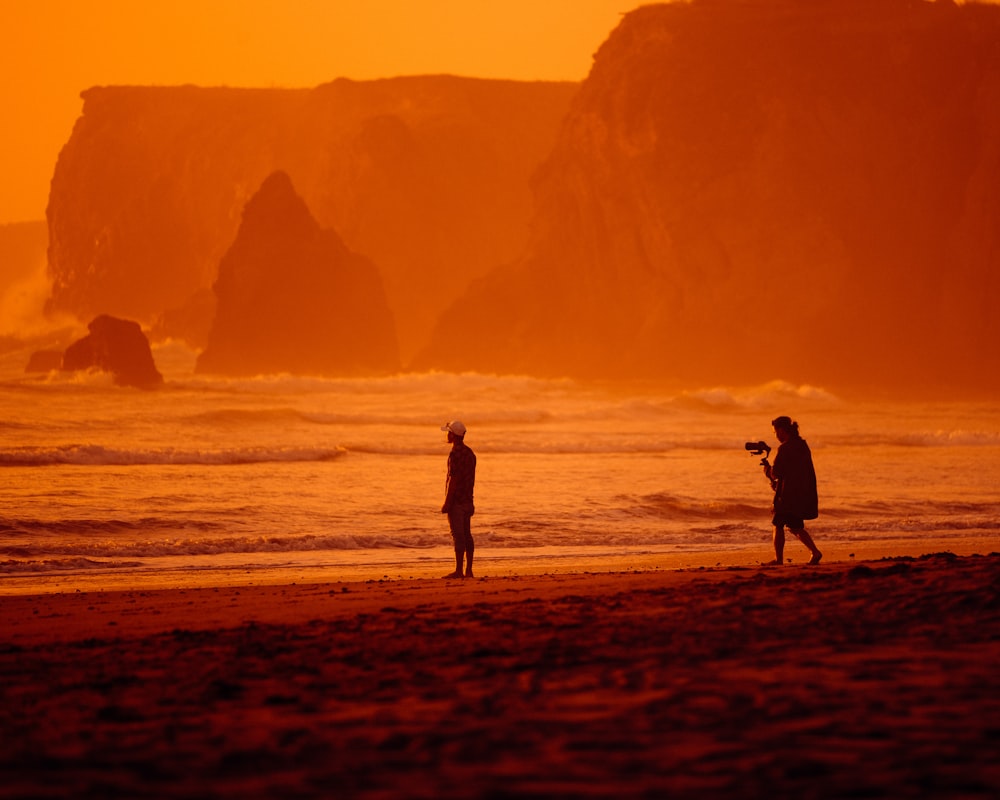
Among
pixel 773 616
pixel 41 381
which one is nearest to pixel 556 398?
pixel 41 381

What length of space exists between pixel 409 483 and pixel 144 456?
7378 millimetres

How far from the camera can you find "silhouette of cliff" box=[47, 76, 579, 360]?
99.2 metres

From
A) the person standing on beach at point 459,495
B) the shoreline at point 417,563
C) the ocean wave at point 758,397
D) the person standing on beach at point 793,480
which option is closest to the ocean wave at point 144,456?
the shoreline at point 417,563

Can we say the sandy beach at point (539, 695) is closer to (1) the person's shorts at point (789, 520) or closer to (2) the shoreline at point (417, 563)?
(1) the person's shorts at point (789, 520)

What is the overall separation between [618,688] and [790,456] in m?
6.21

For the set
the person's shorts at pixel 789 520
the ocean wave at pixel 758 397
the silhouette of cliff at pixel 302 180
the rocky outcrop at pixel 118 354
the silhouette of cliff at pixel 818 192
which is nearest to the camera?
the person's shorts at pixel 789 520

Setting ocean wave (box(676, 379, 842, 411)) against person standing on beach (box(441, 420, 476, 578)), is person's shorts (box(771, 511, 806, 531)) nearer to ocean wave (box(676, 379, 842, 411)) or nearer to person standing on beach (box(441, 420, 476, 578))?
person standing on beach (box(441, 420, 476, 578))

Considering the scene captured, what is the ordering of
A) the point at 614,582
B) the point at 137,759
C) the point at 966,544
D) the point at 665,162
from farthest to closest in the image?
the point at 665,162 < the point at 966,544 < the point at 614,582 < the point at 137,759

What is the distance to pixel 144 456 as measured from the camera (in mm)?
28359

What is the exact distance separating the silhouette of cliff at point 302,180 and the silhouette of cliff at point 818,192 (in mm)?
30832

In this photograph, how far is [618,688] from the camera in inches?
240

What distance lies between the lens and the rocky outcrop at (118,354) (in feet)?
183

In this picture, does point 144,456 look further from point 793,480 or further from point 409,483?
point 793,480

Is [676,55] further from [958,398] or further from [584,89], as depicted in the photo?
[958,398]
